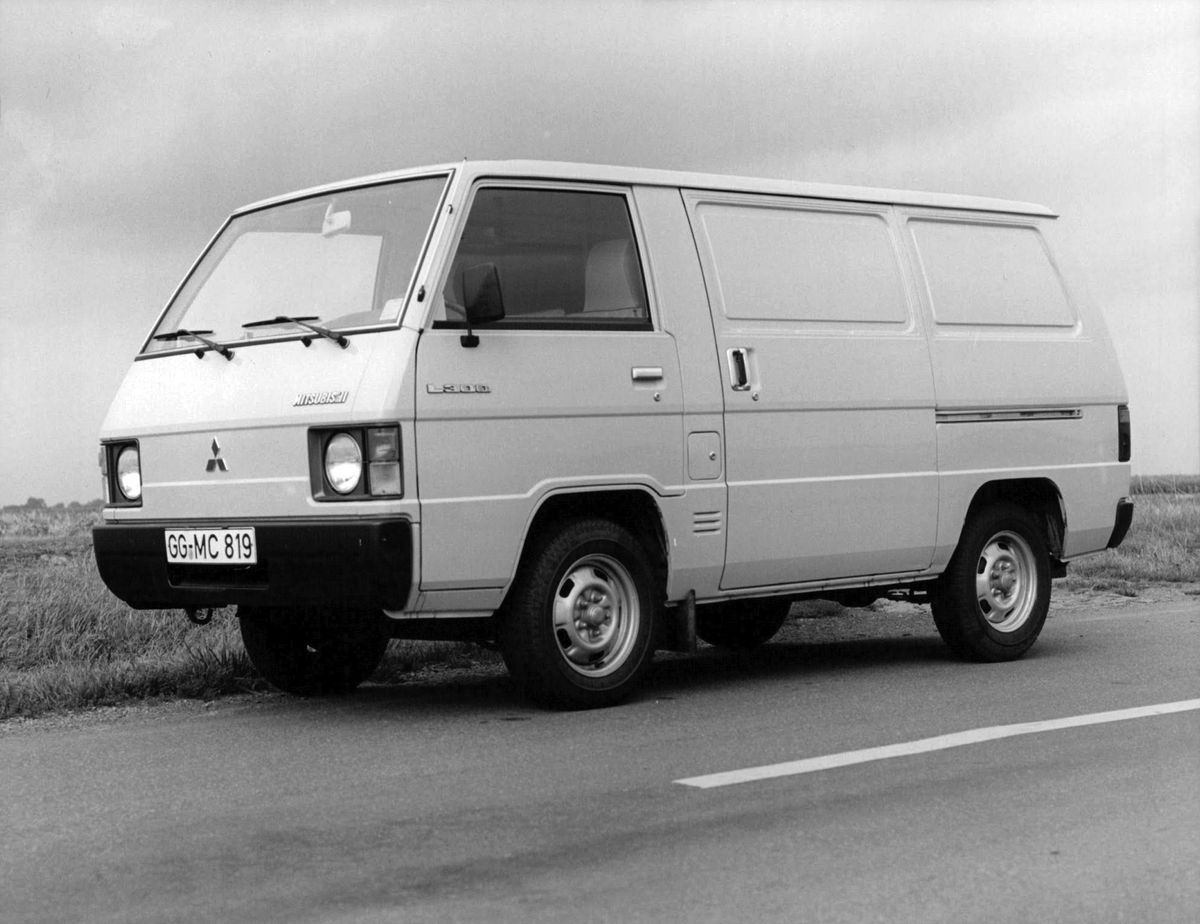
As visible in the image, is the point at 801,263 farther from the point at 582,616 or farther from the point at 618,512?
the point at 582,616

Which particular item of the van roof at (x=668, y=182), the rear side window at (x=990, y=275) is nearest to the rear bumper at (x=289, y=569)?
the van roof at (x=668, y=182)

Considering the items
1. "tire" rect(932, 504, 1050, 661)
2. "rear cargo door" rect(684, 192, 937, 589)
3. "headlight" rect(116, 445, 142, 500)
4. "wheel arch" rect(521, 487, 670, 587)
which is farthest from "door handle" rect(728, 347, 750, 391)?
"headlight" rect(116, 445, 142, 500)

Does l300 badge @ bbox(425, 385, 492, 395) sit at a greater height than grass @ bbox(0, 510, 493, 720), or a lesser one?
greater

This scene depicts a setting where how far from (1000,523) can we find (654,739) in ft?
10.6

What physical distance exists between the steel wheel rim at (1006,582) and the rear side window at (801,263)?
1.41 m

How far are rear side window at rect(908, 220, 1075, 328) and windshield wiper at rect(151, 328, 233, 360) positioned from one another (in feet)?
11.8

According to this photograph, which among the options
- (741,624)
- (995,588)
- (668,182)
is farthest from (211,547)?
(995,588)

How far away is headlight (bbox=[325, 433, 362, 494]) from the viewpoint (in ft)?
22.5

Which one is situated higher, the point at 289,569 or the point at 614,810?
the point at 289,569

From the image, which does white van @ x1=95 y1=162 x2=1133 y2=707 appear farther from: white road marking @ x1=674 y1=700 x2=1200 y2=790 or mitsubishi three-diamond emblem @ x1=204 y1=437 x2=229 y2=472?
white road marking @ x1=674 y1=700 x2=1200 y2=790

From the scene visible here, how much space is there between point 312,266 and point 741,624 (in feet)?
11.8

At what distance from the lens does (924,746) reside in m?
6.28

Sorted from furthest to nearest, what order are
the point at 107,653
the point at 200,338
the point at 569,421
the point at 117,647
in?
the point at 117,647
the point at 107,653
the point at 200,338
the point at 569,421

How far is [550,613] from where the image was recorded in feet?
23.8
